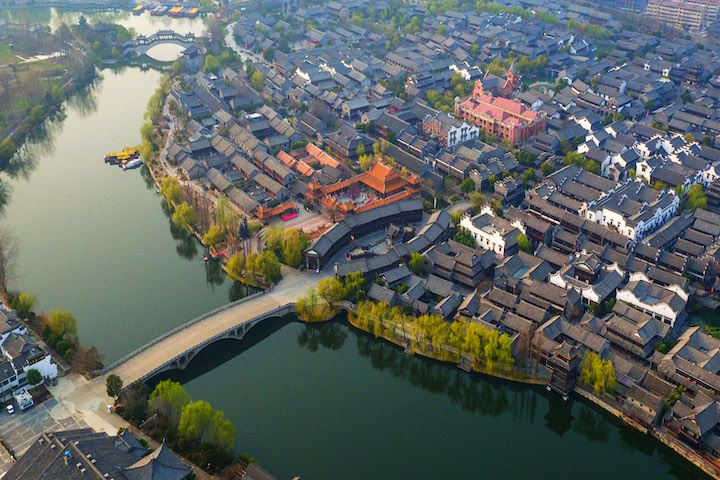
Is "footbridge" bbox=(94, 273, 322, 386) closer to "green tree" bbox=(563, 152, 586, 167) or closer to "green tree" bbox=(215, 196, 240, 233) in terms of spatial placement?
"green tree" bbox=(215, 196, 240, 233)

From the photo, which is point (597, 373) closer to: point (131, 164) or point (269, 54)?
point (131, 164)

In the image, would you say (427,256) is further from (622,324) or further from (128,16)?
(128,16)

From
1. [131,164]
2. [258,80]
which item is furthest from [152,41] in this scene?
[131,164]

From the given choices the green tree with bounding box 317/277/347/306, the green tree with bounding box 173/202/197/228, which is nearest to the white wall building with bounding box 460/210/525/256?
the green tree with bounding box 317/277/347/306

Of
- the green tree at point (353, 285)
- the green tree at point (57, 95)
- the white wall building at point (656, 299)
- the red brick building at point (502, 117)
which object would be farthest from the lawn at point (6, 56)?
the white wall building at point (656, 299)

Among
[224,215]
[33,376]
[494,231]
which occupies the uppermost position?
[33,376]

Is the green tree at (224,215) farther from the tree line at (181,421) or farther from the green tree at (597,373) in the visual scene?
the green tree at (597,373)
